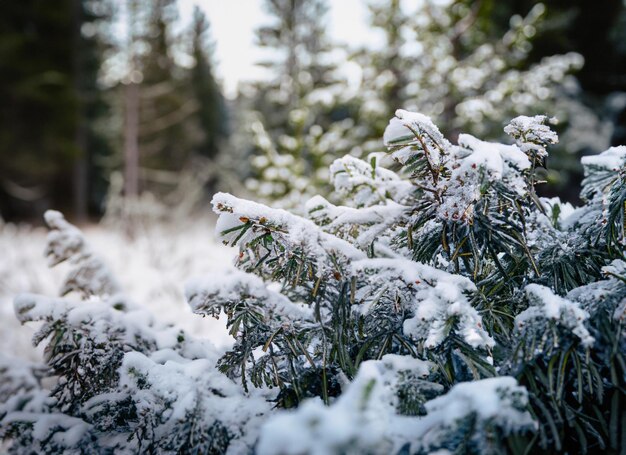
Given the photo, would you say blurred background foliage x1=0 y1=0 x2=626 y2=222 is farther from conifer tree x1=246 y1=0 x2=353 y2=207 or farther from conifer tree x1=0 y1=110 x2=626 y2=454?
conifer tree x1=0 y1=110 x2=626 y2=454

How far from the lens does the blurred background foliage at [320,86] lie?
16.4 feet

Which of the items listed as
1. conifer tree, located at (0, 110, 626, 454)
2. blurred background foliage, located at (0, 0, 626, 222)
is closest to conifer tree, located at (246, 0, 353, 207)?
blurred background foliage, located at (0, 0, 626, 222)

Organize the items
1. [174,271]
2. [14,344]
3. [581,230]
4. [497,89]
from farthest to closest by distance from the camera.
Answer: [174,271]
[497,89]
[14,344]
[581,230]

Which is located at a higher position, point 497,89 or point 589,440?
point 497,89

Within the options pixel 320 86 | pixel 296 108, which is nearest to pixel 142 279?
pixel 296 108

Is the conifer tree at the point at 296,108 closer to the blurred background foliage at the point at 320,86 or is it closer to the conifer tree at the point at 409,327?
the blurred background foliage at the point at 320,86

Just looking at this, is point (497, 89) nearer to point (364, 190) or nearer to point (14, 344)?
point (364, 190)

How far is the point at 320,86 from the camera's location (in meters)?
7.06

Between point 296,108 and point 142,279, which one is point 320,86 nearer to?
point 296,108

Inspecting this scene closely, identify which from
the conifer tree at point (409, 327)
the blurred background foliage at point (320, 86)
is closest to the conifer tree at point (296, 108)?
the blurred background foliage at point (320, 86)

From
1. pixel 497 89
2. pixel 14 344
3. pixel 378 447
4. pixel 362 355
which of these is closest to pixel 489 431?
pixel 378 447

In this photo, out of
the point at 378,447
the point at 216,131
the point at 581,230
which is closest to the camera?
the point at 378,447

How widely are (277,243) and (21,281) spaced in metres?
6.03

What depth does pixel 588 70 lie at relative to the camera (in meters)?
8.00
